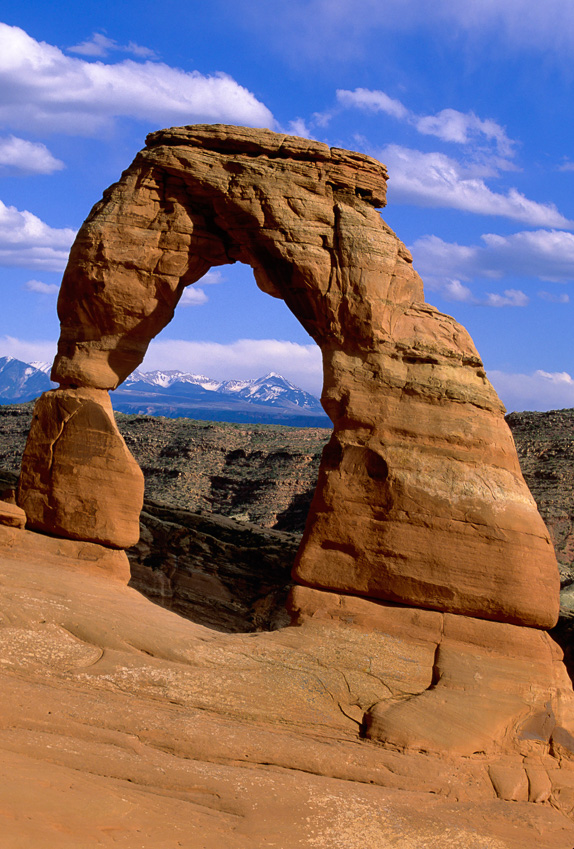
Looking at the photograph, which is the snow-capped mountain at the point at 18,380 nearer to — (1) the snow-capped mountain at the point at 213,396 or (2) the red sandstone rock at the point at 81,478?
(1) the snow-capped mountain at the point at 213,396

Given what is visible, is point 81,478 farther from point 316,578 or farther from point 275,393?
point 275,393

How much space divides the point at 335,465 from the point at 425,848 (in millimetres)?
5372

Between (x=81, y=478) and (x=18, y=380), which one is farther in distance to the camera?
(x=18, y=380)

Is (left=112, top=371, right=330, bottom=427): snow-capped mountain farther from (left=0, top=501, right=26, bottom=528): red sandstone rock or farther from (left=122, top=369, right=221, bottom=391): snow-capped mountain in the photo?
(left=0, top=501, right=26, bottom=528): red sandstone rock

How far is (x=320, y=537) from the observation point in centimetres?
1118

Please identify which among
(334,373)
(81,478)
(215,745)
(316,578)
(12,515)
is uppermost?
(334,373)

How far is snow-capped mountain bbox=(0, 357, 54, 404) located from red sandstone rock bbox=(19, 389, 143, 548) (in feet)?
304

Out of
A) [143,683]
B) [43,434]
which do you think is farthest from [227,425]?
[143,683]

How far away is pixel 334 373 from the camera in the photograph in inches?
452

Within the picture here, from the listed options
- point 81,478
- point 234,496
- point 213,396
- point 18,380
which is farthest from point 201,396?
point 81,478

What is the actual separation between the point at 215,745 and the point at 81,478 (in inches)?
206

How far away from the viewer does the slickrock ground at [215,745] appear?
6605 mm

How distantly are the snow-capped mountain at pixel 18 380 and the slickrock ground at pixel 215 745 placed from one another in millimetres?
95690

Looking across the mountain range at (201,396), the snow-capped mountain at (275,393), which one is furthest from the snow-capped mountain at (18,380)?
the snow-capped mountain at (275,393)
